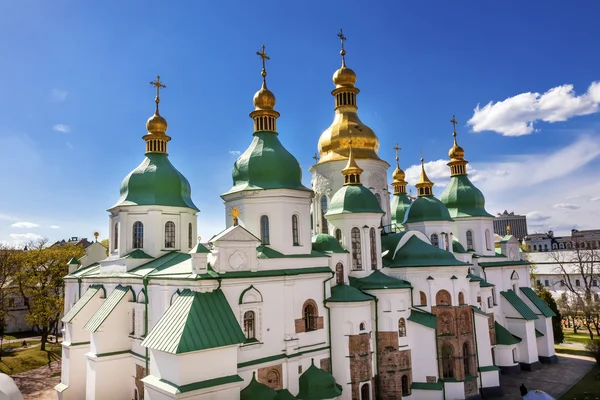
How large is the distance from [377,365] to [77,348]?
15402 millimetres

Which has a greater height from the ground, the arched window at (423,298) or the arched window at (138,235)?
the arched window at (138,235)

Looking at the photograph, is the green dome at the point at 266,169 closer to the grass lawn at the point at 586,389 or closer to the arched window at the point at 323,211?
the arched window at the point at 323,211

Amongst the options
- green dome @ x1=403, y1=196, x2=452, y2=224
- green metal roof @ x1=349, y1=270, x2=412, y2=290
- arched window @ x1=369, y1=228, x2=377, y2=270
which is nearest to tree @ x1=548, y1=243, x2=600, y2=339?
green dome @ x1=403, y1=196, x2=452, y2=224

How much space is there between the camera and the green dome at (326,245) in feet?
69.3

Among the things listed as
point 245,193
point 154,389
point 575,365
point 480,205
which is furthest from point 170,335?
point 575,365

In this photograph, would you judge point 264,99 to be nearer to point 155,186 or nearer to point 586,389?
point 155,186

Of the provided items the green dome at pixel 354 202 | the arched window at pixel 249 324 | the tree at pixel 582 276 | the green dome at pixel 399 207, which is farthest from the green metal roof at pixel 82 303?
the tree at pixel 582 276

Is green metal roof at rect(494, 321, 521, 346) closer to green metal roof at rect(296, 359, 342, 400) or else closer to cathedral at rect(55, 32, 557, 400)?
cathedral at rect(55, 32, 557, 400)

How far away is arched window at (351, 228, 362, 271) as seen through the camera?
22172 millimetres

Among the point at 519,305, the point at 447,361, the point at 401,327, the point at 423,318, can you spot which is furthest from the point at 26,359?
the point at 519,305

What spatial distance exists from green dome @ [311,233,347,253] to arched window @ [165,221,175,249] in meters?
8.09

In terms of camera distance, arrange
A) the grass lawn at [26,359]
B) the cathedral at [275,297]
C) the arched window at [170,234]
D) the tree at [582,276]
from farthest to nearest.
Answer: the tree at [582,276] → the grass lawn at [26,359] → the arched window at [170,234] → the cathedral at [275,297]

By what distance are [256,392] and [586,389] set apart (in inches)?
767

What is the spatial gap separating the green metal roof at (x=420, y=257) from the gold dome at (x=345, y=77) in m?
11.7
